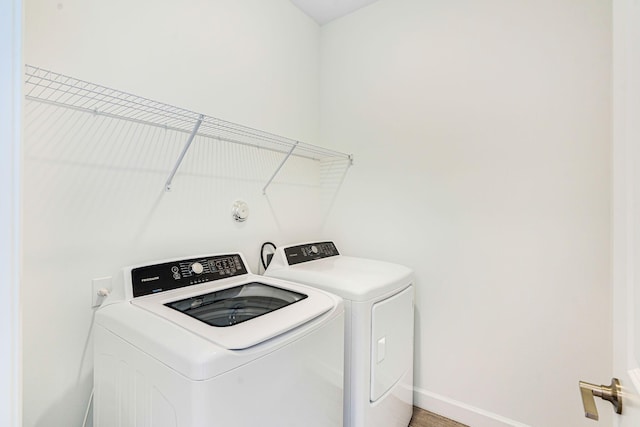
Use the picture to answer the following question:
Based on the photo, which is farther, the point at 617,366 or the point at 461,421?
the point at 461,421

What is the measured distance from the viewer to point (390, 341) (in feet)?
5.11

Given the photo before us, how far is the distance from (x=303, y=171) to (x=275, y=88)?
0.65 m

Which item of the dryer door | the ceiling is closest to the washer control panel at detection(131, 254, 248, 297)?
the dryer door

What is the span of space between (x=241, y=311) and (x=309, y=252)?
2.91ft

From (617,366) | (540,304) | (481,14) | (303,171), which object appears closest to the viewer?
(617,366)

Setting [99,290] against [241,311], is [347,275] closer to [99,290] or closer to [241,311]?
[241,311]

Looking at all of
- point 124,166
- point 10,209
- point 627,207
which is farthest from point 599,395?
point 124,166

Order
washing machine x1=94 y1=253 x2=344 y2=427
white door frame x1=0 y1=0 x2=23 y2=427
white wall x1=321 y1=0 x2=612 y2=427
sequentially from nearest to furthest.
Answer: white door frame x1=0 y1=0 x2=23 y2=427, washing machine x1=94 y1=253 x2=344 y2=427, white wall x1=321 y1=0 x2=612 y2=427

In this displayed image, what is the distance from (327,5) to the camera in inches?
89.8

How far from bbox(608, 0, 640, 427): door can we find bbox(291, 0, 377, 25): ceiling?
192 centimetres

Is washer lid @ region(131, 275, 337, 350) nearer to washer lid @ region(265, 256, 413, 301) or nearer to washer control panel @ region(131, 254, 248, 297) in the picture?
washer control panel @ region(131, 254, 248, 297)

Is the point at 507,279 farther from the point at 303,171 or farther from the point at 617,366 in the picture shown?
the point at 303,171

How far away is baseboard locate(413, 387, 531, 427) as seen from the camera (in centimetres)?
174

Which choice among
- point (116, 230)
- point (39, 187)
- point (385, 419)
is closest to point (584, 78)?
point (385, 419)
